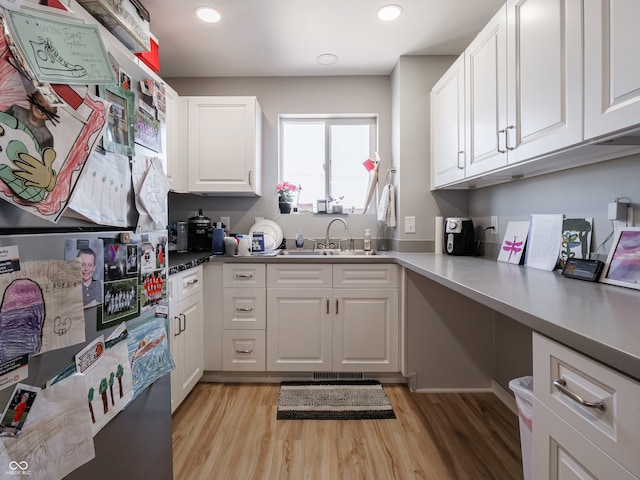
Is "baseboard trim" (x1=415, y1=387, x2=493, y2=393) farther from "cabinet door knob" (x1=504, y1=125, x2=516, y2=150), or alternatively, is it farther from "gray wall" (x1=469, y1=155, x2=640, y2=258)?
"cabinet door knob" (x1=504, y1=125, x2=516, y2=150)

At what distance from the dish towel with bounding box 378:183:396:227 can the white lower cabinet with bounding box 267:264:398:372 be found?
461 millimetres

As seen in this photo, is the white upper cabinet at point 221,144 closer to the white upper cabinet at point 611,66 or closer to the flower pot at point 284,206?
the flower pot at point 284,206

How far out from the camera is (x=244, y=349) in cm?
223

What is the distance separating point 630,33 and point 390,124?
1.95m

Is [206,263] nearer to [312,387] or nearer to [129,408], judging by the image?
[312,387]

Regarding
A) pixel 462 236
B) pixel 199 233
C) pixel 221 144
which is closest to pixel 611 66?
pixel 462 236

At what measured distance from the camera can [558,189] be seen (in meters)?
1.52

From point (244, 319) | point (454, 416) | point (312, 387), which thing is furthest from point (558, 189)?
point (244, 319)

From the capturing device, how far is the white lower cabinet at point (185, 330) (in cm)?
171

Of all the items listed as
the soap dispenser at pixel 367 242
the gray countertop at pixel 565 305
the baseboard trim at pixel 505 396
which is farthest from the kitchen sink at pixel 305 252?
the baseboard trim at pixel 505 396

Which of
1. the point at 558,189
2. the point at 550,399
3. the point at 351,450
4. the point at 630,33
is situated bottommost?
the point at 351,450

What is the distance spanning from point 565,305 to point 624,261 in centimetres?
52

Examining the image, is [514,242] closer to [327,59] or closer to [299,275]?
[299,275]

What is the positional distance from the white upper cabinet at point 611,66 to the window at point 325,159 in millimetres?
1958
